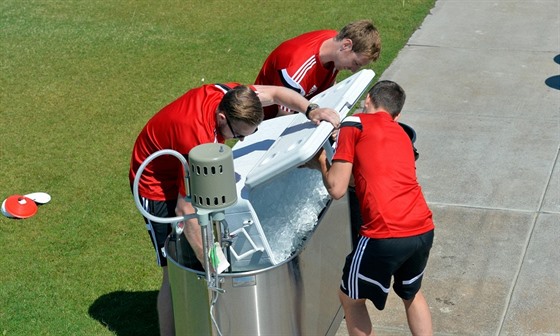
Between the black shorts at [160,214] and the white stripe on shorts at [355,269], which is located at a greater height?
the black shorts at [160,214]

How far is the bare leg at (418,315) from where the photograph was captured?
4.97 meters

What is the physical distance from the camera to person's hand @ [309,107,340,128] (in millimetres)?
4516

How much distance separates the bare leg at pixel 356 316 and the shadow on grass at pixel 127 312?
4.16ft

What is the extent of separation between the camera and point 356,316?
16.0 ft

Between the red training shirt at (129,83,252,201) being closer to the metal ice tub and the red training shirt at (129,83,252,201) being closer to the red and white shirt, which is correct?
the metal ice tub

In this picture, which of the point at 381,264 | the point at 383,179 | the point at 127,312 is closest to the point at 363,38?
the point at 383,179

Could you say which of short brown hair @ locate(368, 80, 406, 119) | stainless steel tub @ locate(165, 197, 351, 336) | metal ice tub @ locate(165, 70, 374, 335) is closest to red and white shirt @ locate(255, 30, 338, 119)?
metal ice tub @ locate(165, 70, 374, 335)

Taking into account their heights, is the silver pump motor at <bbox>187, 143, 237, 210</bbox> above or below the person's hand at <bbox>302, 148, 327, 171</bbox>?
above

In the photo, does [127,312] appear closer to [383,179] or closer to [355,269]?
[355,269]

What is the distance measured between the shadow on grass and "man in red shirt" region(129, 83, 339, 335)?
1.59 ft

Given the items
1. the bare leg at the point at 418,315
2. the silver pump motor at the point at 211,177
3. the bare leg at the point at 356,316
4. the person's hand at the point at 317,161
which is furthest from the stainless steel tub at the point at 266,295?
the silver pump motor at the point at 211,177

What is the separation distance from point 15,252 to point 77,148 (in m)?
1.64

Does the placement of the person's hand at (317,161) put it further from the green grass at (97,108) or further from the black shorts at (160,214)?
the green grass at (97,108)

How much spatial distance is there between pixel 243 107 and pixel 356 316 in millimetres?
1304
